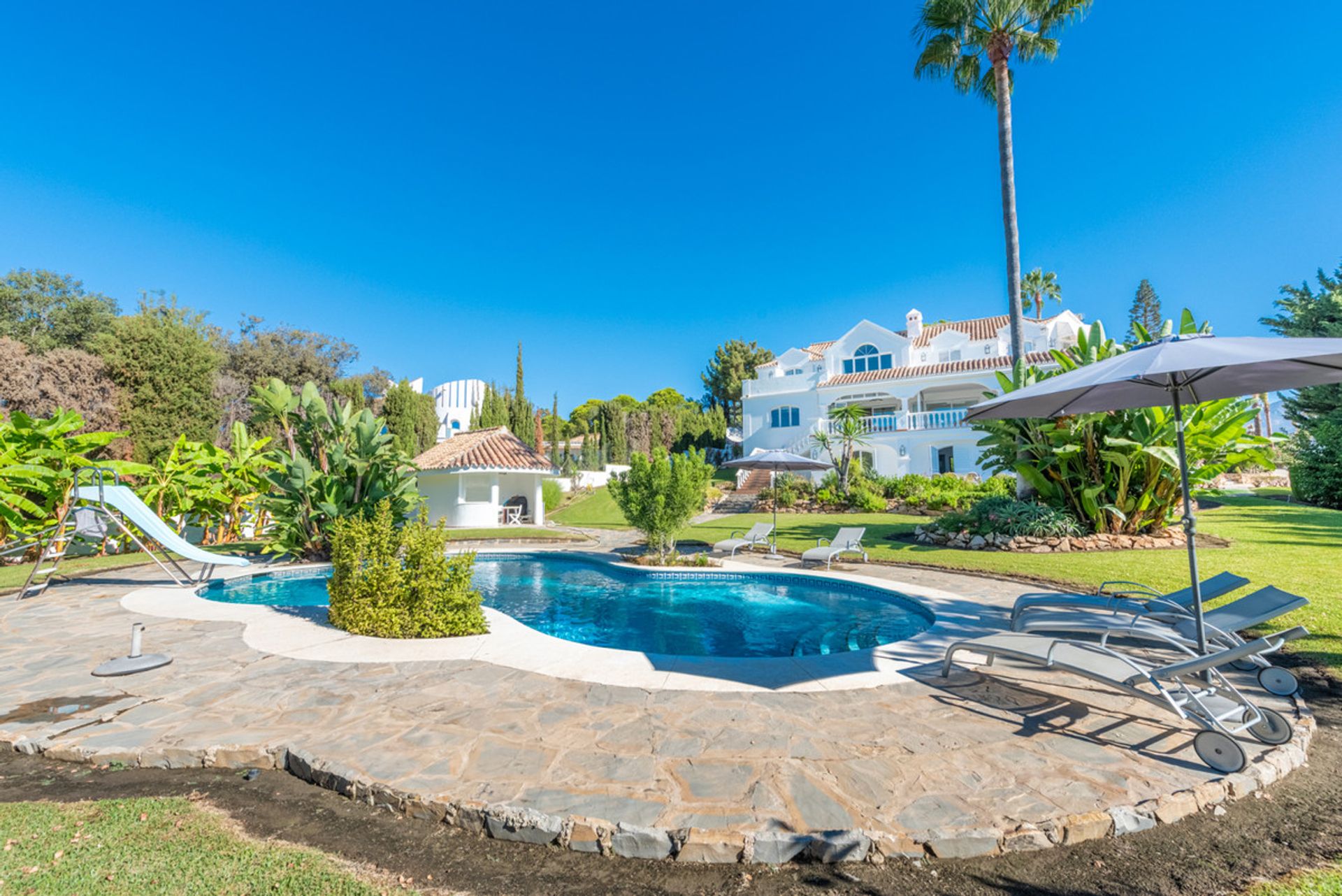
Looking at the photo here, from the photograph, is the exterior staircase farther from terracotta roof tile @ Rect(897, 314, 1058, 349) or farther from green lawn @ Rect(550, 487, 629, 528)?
terracotta roof tile @ Rect(897, 314, 1058, 349)

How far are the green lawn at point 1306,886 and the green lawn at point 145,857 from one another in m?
3.80

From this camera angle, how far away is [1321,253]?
22.0m

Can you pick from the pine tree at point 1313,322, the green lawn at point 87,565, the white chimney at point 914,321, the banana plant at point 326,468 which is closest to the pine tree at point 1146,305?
the white chimney at point 914,321

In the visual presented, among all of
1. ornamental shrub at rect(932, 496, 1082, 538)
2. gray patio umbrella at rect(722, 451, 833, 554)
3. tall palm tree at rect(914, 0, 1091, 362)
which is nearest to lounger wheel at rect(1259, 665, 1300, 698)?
ornamental shrub at rect(932, 496, 1082, 538)

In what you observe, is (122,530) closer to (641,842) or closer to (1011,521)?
(641,842)

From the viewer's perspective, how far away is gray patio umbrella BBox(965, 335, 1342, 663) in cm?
397

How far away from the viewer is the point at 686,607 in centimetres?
984

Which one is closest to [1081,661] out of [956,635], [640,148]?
[956,635]

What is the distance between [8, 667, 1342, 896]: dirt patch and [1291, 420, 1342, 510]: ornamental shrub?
2479cm

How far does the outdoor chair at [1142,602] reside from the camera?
5.70 m

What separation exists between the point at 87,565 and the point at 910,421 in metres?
32.7

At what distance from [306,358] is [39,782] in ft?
136

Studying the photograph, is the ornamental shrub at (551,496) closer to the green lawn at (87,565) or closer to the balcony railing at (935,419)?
the green lawn at (87,565)

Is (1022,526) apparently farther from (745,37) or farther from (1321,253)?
(1321,253)
